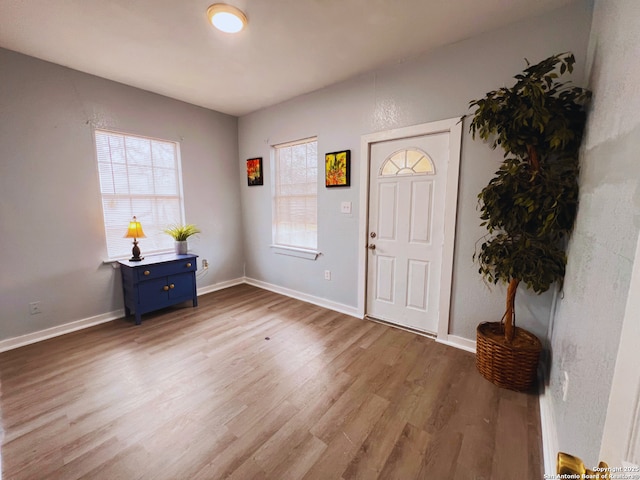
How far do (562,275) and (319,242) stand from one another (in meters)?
2.29

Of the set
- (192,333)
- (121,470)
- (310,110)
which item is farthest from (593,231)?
(192,333)

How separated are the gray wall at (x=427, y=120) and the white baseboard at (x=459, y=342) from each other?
0.05 metres

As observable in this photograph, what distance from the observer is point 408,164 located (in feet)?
8.42

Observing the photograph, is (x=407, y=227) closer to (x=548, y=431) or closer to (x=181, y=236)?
(x=548, y=431)

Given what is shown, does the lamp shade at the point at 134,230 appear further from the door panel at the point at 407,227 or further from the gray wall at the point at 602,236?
the gray wall at the point at 602,236

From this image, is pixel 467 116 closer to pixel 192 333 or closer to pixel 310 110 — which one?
pixel 310 110

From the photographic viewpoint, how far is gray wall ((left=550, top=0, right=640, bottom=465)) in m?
0.80

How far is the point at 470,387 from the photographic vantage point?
188cm

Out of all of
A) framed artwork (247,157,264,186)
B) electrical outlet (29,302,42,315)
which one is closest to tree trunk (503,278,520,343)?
framed artwork (247,157,264,186)

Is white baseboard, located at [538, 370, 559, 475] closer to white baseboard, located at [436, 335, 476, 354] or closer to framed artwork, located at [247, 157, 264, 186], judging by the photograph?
white baseboard, located at [436, 335, 476, 354]

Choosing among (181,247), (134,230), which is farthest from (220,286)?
(134,230)

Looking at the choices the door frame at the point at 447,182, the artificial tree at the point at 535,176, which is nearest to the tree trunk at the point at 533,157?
the artificial tree at the point at 535,176

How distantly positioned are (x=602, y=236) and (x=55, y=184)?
13.1 feet

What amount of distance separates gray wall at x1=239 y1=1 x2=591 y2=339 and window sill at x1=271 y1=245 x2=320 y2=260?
0.07 m
